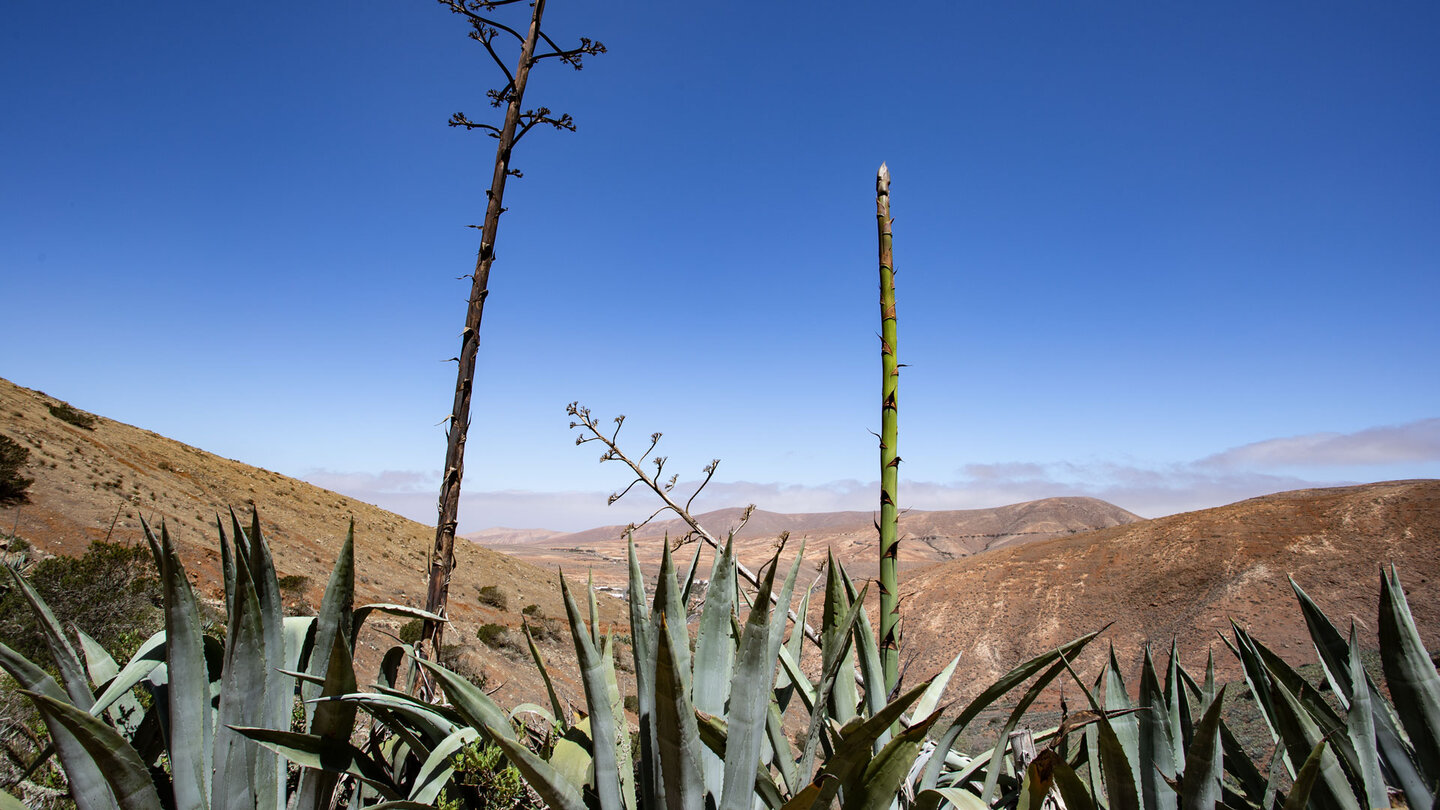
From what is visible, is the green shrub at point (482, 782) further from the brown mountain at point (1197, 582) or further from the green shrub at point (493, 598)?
the green shrub at point (493, 598)

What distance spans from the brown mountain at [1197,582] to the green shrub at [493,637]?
401 inches

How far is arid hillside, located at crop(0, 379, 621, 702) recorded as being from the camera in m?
14.4

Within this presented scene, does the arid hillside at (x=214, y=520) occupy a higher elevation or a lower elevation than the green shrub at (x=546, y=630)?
higher

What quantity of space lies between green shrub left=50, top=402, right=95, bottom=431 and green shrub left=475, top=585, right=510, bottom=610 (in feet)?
58.0

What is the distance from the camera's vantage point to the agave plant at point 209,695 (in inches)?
64.1

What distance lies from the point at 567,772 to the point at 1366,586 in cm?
1424

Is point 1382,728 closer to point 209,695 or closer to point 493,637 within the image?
point 209,695

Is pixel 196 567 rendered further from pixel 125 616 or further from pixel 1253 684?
pixel 1253 684

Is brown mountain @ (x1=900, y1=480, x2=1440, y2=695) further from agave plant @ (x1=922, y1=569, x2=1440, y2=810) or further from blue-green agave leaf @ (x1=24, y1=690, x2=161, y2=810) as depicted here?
blue-green agave leaf @ (x1=24, y1=690, x2=161, y2=810)

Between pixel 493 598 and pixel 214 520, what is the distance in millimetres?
9294

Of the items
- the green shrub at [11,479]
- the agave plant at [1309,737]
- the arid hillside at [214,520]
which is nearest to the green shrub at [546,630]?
the arid hillside at [214,520]

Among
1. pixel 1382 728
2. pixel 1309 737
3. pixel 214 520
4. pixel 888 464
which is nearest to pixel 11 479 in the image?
pixel 214 520

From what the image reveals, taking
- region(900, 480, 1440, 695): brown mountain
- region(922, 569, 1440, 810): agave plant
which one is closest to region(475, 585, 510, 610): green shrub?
region(900, 480, 1440, 695): brown mountain

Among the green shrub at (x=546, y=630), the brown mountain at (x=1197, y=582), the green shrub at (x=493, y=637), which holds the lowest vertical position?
the green shrub at (x=546, y=630)
